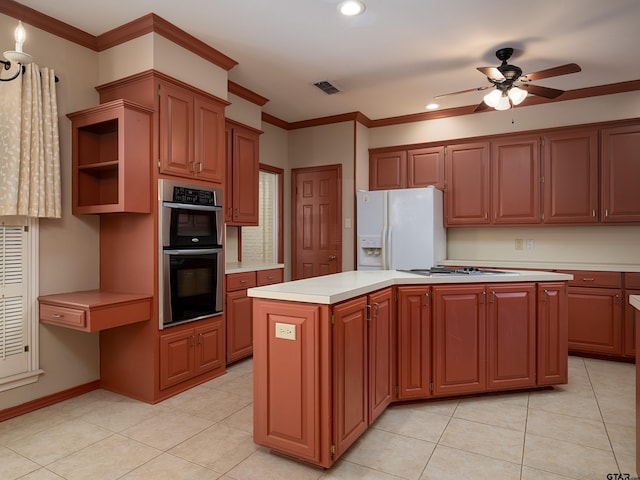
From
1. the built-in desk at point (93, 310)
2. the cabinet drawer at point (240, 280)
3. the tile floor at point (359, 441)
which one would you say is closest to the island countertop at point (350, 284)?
the tile floor at point (359, 441)

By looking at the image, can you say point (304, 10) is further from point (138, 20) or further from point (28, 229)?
point (28, 229)

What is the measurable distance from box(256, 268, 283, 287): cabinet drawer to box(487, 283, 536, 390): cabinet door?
2.14 meters

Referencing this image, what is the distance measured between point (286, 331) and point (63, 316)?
1649mm

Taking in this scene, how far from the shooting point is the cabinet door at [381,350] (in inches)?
93.7

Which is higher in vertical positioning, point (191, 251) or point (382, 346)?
point (191, 251)

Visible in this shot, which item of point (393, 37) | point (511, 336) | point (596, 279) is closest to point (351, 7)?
point (393, 37)

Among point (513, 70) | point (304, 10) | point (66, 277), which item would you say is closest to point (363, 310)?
point (304, 10)

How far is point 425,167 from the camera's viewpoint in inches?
195

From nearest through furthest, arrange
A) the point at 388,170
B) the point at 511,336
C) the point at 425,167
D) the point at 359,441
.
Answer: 1. the point at 359,441
2. the point at 511,336
3. the point at 425,167
4. the point at 388,170

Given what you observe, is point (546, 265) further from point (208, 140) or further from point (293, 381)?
point (208, 140)

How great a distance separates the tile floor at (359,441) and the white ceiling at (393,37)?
2781mm

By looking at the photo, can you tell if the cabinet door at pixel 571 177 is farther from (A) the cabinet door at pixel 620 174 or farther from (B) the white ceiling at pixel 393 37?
(B) the white ceiling at pixel 393 37

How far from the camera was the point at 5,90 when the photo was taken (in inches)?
99.7

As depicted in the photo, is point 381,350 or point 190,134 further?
point 190,134
